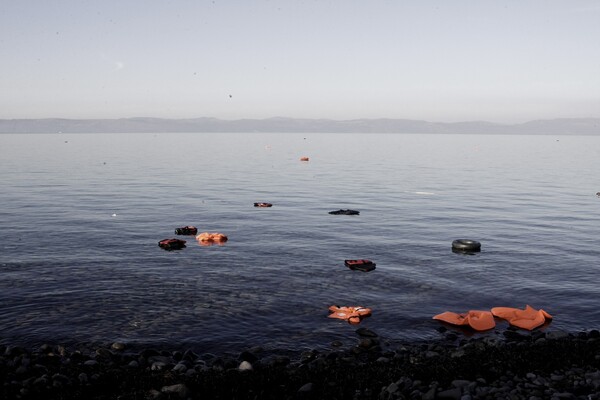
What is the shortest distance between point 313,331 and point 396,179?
65258mm

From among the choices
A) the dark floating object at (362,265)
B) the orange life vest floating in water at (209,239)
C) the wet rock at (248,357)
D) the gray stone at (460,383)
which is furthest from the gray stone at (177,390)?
the orange life vest floating in water at (209,239)

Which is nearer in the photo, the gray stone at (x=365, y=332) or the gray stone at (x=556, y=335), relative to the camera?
the gray stone at (x=556, y=335)

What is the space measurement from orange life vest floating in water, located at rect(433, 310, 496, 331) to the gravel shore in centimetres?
137

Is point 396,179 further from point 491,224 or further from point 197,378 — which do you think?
point 197,378

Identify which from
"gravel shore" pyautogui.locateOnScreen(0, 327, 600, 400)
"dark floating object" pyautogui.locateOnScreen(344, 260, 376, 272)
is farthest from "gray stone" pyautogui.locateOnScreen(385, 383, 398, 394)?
"dark floating object" pyautogui.locateOnScreen(344, 260, 376, 272)

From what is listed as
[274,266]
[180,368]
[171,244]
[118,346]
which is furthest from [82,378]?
[171,244]

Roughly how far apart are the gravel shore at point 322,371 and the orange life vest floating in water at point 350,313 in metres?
2.07

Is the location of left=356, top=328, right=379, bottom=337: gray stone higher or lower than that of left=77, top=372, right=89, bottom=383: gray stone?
lower

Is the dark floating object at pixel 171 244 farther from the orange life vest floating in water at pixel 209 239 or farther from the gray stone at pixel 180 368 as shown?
the gray stone at pixel 180 368

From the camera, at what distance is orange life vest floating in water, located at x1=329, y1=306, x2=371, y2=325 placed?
68.1 feet

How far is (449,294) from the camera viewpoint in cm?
2462

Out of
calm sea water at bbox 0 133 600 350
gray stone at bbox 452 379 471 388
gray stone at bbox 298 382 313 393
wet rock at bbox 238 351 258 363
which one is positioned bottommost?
calm sea water at bbox 0 133 600 350

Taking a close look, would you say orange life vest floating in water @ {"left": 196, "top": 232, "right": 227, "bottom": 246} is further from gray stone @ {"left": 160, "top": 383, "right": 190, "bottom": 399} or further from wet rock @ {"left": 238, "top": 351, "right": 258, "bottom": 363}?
gray stone @ {"left": 160, "top": 383, "right": 190, "bottom": 399}

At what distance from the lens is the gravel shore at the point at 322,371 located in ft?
45.1
